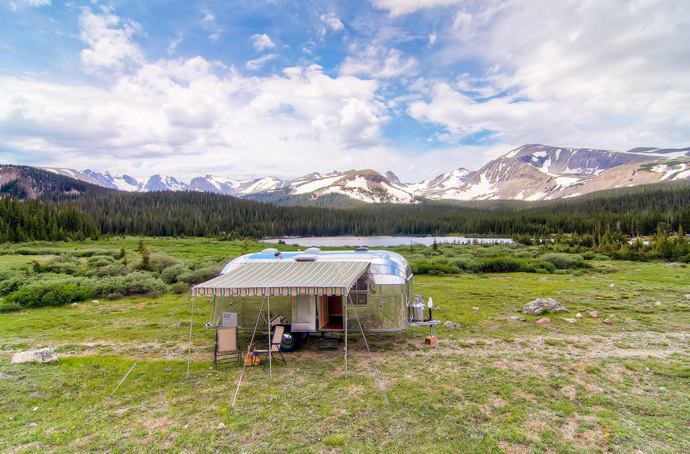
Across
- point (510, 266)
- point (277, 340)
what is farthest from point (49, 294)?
point (510, 266)

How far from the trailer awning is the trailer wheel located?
202 cm

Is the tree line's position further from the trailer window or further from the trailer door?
the trailer window

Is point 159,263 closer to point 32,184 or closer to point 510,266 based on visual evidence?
point 510,266

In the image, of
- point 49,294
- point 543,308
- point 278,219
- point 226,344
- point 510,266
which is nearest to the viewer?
point 226,344

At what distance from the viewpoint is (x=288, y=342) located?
12.3 metres

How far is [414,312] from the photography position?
14391 mm

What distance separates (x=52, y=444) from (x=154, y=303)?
14.8 m

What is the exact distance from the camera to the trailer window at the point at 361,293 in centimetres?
1288

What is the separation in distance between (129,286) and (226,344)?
15.1 metres

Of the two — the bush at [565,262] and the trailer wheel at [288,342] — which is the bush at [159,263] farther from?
the bush at [565,262]

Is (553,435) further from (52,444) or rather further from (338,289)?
(52,444)

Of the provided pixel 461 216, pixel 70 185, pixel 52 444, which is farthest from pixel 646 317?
pixel 70 185

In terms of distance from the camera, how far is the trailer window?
12875mm

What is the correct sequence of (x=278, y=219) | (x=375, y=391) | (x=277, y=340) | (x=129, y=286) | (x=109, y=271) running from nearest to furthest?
(x=375, y=391)
(x=277, y=340)
(x=129, y=286)
(x=109, y=271)
(x=278, y=219)
